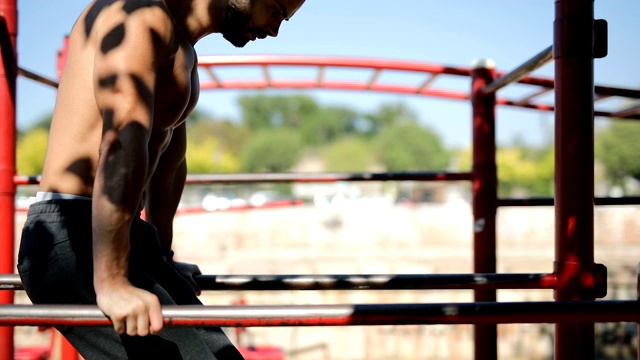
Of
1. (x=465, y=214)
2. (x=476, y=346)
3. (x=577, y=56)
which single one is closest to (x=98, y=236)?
(x=577, y=56)

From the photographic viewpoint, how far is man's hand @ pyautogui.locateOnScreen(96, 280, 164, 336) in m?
1.27

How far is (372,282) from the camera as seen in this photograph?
1.84 m

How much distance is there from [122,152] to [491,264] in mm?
1864

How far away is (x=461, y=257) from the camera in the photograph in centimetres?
2220

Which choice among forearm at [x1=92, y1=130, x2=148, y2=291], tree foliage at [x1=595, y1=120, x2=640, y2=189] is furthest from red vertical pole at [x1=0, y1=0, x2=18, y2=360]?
tree foliage at [x1=595, y1=120, x2=640, y2=189]

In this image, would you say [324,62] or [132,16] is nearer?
[132,16]

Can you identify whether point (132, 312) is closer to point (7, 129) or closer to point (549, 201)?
point (7, 129)

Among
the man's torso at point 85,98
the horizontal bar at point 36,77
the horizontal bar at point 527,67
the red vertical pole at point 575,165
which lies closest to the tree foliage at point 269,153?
→ the horizontal bar at point 36,77

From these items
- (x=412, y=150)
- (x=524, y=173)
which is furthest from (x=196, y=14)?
(x=412, y=150)

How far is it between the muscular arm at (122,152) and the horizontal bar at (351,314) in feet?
0.15

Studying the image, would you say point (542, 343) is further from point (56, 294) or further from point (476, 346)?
point (56, 294)

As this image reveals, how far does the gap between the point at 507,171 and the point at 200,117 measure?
114 ft

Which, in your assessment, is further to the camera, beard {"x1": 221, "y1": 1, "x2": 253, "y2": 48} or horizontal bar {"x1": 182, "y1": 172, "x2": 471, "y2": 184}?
horizontal bar {"x1": 182, "y1": 172, "x2": 471, "y2": 184}

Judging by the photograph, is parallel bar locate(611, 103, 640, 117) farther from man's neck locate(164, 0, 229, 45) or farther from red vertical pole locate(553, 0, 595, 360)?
man's neck locate(164, 0, 229, 45)
